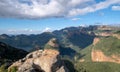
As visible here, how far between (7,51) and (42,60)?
15013 centimetres

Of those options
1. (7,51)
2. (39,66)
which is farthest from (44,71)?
(7,51)

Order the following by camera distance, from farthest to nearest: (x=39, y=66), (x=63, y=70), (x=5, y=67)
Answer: (x=5, y=67) → (x=39, y=66) → (x=63, y=70)

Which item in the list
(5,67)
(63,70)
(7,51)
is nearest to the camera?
(63,70)

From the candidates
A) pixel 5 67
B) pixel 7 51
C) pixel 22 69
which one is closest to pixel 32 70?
pixel 22 69

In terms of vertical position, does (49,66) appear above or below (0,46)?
above

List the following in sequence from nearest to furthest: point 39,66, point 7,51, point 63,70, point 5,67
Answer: point 63,70, point 39,66, point 5,67, point 7,51

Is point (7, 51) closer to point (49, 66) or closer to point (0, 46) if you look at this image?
point (0, 46)

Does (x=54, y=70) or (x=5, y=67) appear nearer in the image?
(x=54, y=70)

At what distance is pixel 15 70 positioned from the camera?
48906 millimetres

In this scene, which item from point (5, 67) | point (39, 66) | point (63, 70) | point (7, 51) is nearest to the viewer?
point (63, 70)

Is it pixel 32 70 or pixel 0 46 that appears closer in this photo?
pixel 32 70

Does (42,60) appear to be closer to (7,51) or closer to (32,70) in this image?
(32,70)

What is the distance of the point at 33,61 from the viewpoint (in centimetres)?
4969

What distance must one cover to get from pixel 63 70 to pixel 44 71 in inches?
161
